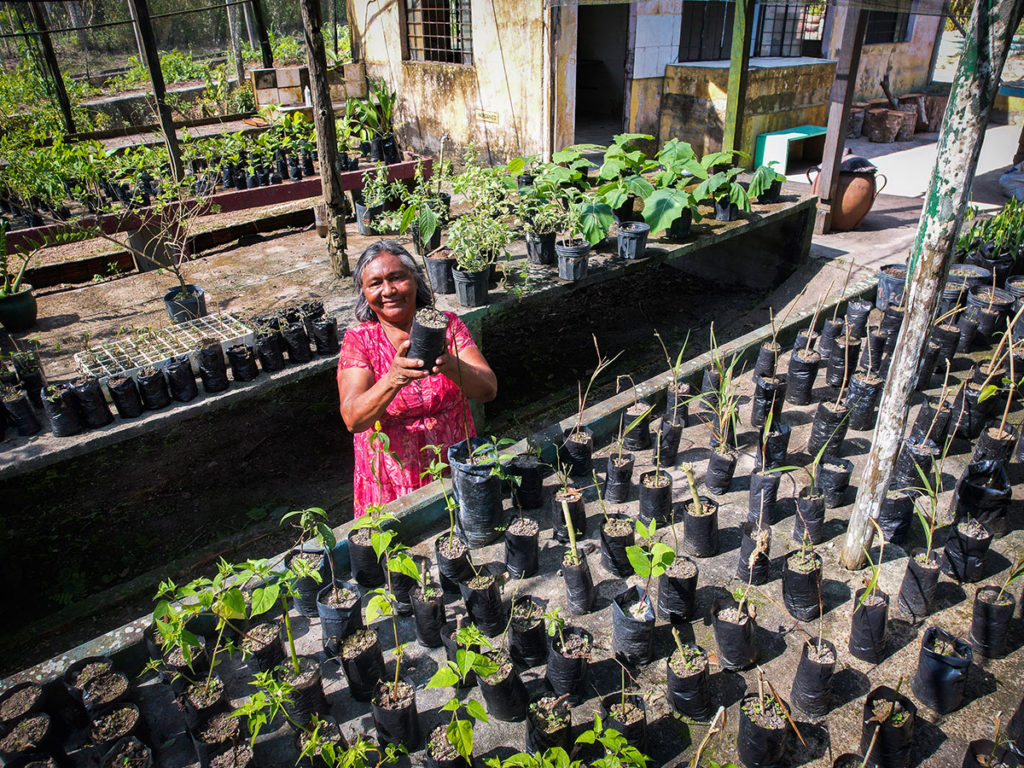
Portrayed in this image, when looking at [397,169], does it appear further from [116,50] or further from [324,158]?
[116,50]

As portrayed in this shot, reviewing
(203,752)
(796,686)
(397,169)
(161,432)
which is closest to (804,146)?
(397,169)

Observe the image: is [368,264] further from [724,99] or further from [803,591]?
[724,99]

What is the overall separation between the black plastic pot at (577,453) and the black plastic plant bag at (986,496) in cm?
134

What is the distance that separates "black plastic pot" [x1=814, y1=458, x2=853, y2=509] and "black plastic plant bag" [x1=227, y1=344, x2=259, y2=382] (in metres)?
3.10

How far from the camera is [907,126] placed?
11.7 m

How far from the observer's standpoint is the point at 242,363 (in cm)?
400

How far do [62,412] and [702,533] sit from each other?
3.22 meters

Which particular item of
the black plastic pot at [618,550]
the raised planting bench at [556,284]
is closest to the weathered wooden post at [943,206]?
the black plastic pot at [618,550]

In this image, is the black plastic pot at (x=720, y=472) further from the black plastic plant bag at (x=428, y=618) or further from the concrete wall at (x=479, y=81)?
the concrete wall at (x=479, y=81)

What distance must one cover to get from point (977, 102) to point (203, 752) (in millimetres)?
2454

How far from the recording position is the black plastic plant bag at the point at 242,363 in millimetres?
3971

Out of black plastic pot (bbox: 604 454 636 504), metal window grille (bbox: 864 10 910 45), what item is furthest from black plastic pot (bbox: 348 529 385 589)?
metal window grille (bbox: 864 10 910 45)

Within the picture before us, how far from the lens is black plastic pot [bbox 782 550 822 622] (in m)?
2.09

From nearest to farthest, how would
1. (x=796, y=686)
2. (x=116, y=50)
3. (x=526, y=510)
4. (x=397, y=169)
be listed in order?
(x=796, y=686)
(x=526, y=510)
(x=397, y=169)
(x=116, y=50)
